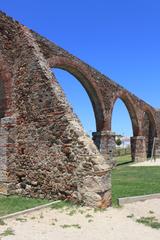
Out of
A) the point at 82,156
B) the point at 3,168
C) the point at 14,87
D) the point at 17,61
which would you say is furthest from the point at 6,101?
the point at 82,156

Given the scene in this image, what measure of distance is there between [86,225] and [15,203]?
2573 millimetres

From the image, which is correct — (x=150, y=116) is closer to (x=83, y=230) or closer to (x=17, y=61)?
(x=17, y=61)

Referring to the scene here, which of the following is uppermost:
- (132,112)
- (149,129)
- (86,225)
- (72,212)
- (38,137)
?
(132,112)

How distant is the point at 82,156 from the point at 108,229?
2.32m

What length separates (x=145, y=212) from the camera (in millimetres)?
7691

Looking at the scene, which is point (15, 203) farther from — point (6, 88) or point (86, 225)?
point (6, 88)

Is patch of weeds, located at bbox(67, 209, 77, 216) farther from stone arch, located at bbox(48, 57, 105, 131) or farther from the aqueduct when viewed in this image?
stone arch, located at bbox(48, 57, 105, 131)

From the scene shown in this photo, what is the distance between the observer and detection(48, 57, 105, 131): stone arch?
15337mm

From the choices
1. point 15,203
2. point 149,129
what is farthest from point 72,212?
point 149,129

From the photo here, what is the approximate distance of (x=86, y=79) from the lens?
1786 cm

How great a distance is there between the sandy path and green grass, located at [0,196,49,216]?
59 centimetres

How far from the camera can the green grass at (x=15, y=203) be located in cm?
771

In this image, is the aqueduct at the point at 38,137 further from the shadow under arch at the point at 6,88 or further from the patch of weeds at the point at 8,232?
the patch of weeds at the point at 8,232

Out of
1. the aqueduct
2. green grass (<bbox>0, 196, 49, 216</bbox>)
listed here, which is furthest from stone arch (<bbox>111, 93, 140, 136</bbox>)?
green grass (<bbox>0, 196, 49, 216</bbox>)
